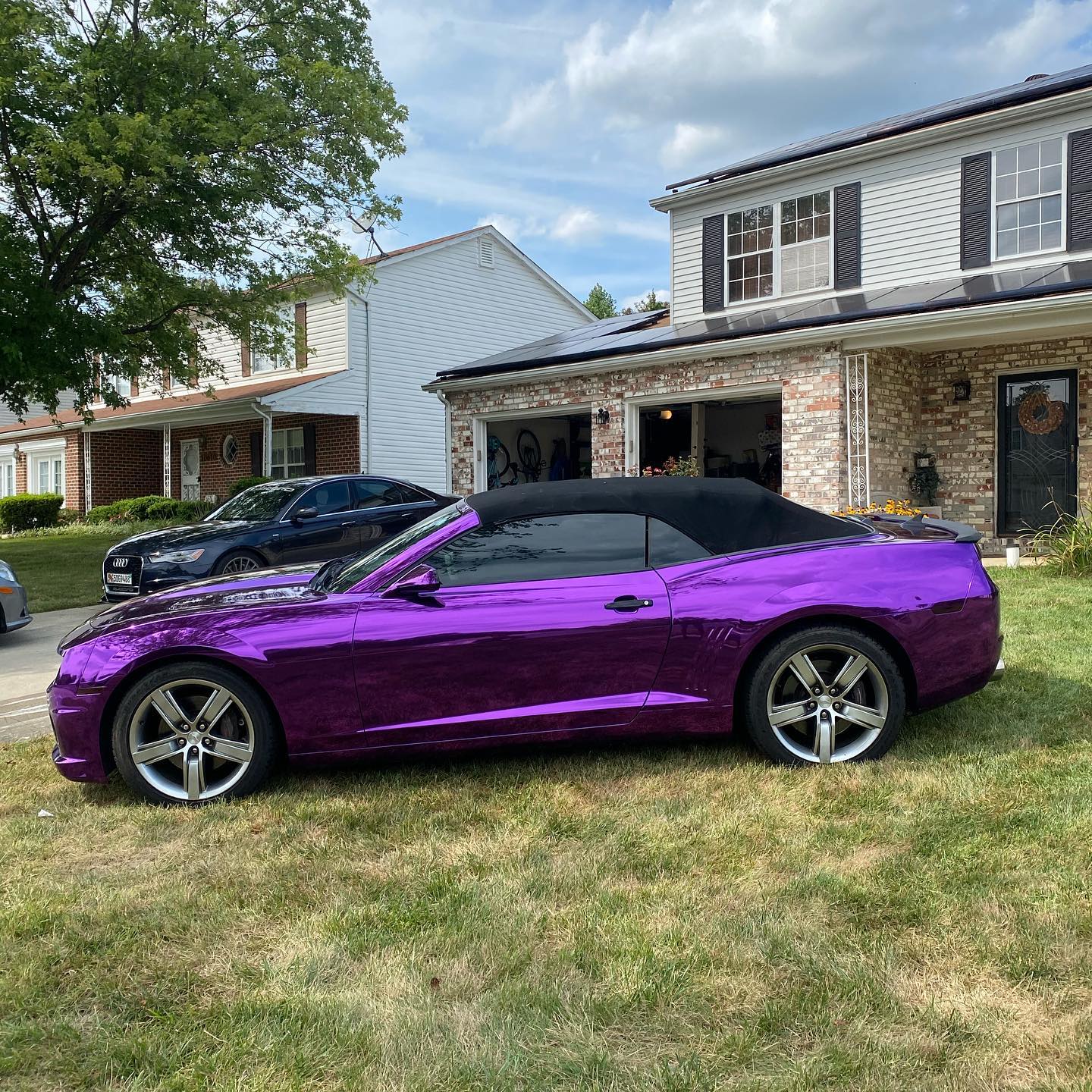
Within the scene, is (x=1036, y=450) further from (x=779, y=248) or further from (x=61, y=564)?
(x=61, y=564)

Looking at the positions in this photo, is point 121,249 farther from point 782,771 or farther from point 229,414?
point 782,771

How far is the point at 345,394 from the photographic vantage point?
21.3 metres

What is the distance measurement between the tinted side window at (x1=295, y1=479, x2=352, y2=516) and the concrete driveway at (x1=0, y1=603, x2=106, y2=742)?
2.59 metres

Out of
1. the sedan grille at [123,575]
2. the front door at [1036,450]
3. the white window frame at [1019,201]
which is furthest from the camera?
the front door at [1036,450]

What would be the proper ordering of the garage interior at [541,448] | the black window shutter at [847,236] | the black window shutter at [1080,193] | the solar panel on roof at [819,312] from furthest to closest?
the garage interior at [541,448]
the black window shutter at [847,236]
the black window shutter at [1080,193]
the solar panel on roof at [819,312]

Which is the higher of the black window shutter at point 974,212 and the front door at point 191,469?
the black window shutter at point 974,212

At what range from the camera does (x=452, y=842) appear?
3.58 meters

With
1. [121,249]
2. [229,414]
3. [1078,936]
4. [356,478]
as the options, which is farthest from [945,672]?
[229,414]

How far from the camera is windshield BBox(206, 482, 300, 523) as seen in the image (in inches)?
412

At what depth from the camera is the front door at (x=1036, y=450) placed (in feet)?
39.8

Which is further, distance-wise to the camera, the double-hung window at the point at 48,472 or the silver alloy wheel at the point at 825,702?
the double-hung window at the point at 48,472

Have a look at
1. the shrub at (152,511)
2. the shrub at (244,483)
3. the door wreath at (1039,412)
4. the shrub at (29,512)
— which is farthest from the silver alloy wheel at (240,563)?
the shrub at (29,512)

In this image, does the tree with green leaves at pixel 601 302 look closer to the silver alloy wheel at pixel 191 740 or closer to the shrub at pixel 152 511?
the shrub at pixel 152 511

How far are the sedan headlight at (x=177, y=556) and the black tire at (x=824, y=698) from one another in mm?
6828
